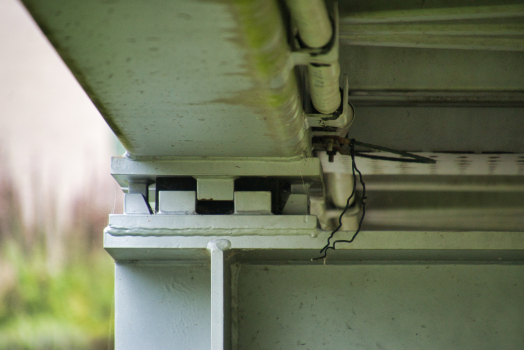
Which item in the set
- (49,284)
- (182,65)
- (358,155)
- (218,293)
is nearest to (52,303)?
(49,284)

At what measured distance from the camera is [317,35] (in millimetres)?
512

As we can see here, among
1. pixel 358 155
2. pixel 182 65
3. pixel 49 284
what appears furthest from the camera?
pixel 49 284

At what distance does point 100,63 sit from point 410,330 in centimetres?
104

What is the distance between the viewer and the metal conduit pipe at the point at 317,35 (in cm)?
47

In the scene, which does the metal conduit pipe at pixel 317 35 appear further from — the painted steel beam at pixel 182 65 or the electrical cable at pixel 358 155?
the electrical cable at pixel 358 155

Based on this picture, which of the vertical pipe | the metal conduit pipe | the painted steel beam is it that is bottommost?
the vertical pipe

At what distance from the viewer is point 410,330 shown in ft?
3.67

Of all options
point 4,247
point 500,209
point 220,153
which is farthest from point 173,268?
point 4,247

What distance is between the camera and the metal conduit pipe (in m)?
0.47

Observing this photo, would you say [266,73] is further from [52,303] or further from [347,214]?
[52,303]

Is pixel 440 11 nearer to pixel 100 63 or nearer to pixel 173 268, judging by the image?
pixel 100 63

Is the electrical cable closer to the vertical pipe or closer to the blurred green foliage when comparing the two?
the vertical pipe

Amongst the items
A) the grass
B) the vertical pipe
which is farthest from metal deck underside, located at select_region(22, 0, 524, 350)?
the grass

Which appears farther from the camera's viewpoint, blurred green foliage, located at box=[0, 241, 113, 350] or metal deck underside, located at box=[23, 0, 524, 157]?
blurred green foliage, located at box=[0, 241, 113, 350]
